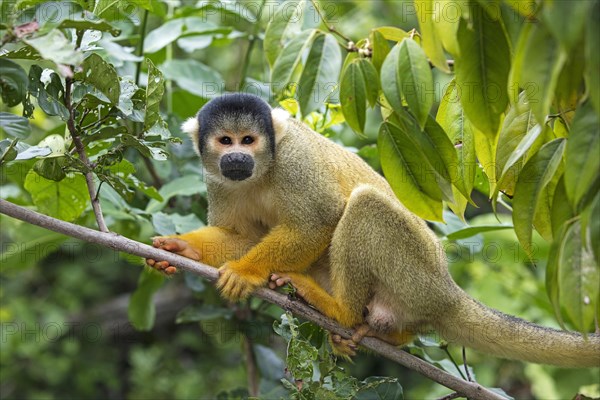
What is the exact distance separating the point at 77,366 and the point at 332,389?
4921 millimetres

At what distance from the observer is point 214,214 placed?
3611mm

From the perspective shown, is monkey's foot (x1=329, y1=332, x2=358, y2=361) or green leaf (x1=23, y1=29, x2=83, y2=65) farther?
monkey's foot (x1=329, y1=332, x2=358, y2=361)

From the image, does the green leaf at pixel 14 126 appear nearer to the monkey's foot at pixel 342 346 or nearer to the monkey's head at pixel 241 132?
the monkey's head at pixel 241 132

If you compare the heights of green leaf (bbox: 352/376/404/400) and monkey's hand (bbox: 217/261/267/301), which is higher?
monkey's hand (bbox: 217/261/267/301)

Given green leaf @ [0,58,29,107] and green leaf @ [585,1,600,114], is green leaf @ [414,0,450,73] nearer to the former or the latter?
green leaf @ [585,1,600,114]

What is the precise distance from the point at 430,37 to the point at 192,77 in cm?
272

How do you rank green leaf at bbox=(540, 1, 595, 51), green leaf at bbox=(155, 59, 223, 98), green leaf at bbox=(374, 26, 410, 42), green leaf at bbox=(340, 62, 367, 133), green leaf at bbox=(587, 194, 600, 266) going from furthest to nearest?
1. green leaf at bbox=(155, 59, 223, 98)
2. green leaf at bbox=(374, 26, 410, 42)
3. green leaf at bbox=(340, 62, 367, 133)
4. green leaf at bbox=(587, 194, 600, 266)
5. green leaf at bbox=(540, 1, 595, 51)

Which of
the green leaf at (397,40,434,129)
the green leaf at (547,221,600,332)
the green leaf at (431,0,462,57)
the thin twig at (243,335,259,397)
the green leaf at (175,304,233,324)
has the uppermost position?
the green leaf at (431,0,462,57)

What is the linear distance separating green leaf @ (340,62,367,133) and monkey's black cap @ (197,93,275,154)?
1.23 meters

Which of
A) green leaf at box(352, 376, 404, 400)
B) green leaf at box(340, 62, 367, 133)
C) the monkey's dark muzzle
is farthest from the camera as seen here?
the monkey's dark muzzle

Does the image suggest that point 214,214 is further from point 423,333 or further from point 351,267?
point 423,333

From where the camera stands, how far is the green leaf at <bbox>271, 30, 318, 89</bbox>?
2.73m

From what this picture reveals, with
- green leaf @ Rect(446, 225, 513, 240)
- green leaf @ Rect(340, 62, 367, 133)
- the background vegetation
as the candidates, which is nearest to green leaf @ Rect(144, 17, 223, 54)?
the background vegetation

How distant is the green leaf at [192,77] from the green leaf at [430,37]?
2580 millimetres
